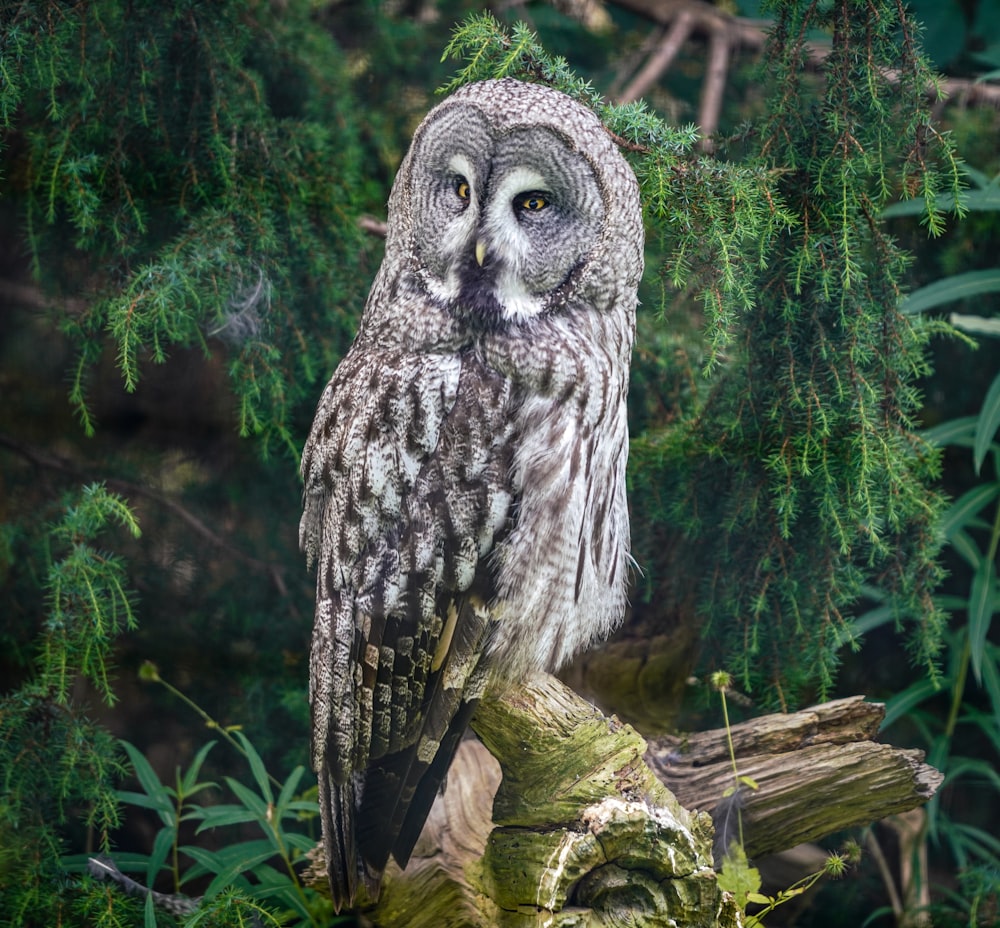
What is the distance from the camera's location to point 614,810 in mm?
1408

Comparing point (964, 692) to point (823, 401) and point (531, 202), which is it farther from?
point (531, 202)

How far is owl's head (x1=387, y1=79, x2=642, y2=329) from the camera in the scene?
1397mm

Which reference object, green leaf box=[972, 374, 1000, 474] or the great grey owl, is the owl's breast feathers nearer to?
the great grey owl

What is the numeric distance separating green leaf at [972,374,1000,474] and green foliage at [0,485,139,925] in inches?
61.0

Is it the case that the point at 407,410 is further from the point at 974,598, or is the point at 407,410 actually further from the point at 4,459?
the point at 974,598

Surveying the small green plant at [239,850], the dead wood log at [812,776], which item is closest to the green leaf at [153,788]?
the small green plant at [239,850]

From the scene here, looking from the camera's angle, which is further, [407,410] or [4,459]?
[4,459]

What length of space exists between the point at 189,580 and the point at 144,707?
274 mm

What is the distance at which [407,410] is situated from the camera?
1467 millimetres

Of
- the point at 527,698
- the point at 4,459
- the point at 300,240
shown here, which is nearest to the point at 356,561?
the point at 527,698

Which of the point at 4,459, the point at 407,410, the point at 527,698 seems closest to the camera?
the point at 407,410

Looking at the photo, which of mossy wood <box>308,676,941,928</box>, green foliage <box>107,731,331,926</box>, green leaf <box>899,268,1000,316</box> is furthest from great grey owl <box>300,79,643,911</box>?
green leaf <box>899,268,1000,316</box>

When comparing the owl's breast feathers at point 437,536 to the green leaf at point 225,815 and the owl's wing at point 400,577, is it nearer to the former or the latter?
the owl's wing at point 400,577

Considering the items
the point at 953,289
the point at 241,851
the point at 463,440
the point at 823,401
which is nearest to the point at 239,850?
the point at 241,851
